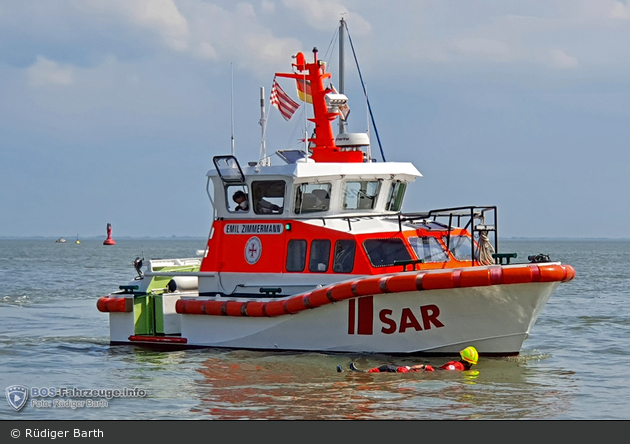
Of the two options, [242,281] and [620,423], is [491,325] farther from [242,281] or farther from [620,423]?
[242,281]

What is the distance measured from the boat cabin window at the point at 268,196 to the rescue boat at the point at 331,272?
2 cm

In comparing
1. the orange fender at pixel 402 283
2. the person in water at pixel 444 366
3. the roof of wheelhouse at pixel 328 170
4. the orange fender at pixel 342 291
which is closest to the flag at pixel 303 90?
the roof of wheelhouse at pixel 328 170

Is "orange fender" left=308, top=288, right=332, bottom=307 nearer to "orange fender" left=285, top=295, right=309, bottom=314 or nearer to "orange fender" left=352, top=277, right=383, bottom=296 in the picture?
"orange fender" left=285, top=295, right=309, bottom=314

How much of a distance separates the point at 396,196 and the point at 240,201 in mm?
2413

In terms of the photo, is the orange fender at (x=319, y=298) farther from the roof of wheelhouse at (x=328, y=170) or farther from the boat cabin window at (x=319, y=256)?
the roof of wheelhouse at (x=328, y=170)

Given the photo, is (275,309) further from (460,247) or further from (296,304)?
(460,247)

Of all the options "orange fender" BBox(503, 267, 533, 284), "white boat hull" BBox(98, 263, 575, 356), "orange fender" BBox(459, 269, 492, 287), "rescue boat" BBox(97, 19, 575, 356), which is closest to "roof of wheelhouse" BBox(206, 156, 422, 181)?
"rescue boat" BBox(97, 19, 575, 356)

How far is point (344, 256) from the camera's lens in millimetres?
12234

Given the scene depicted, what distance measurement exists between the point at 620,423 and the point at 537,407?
0.99 m

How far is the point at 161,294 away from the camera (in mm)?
13633

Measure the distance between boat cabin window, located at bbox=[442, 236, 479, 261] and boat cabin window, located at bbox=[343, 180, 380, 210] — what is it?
4.30ft

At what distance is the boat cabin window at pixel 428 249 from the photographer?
12.3 metres

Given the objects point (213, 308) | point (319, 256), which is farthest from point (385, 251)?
point (213, 308)

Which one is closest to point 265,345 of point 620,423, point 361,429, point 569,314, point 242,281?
point 242,281
